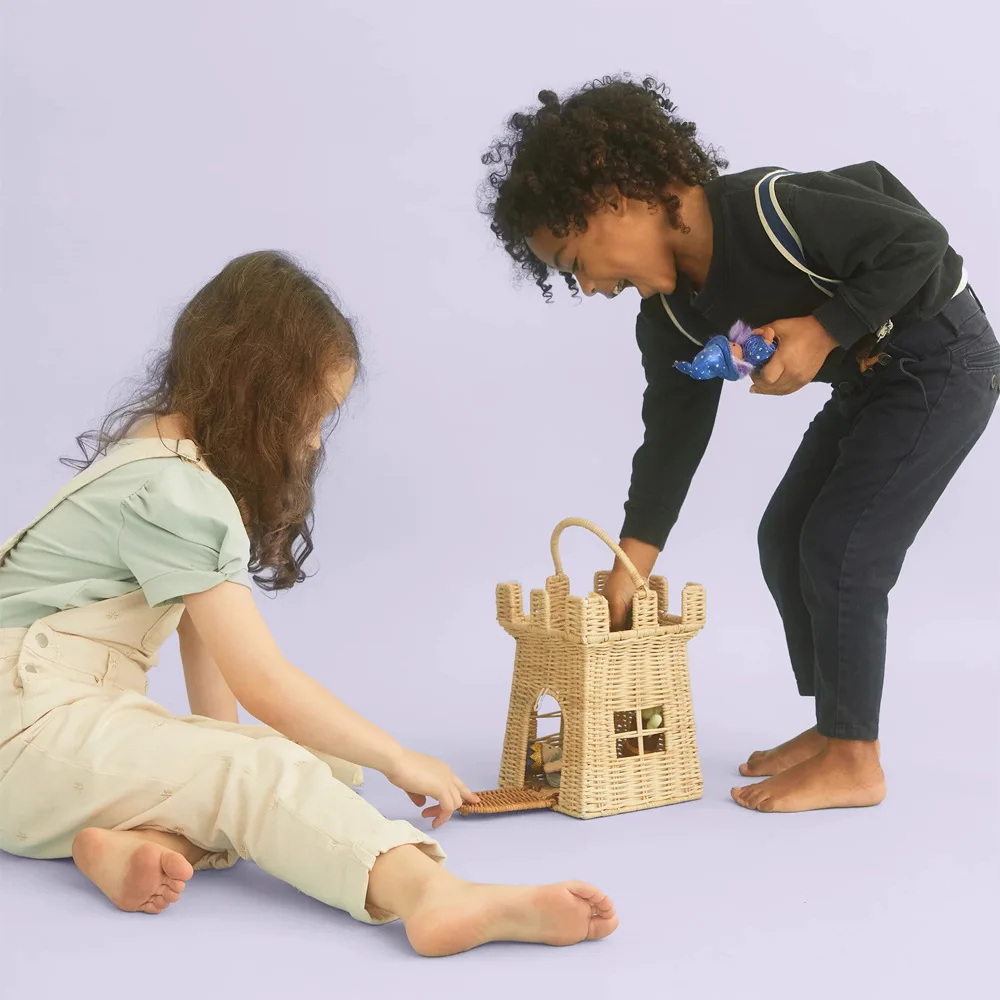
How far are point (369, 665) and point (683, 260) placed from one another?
1.17m

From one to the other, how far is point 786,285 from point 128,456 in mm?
978

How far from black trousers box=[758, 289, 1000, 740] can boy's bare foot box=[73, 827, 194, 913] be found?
1010 millimetres

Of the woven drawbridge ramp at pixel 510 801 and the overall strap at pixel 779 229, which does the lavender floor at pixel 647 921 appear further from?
the overall strap at pixel 779 229

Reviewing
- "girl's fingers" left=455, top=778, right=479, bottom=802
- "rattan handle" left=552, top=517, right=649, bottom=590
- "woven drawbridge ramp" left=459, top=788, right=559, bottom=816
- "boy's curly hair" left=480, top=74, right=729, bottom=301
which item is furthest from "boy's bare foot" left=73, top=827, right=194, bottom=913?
"boy's curly hair" left=480, top=74, right=729, bottom=301

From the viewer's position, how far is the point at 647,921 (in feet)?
4.67

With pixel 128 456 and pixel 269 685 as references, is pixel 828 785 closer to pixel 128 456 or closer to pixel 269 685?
pixel 269 685

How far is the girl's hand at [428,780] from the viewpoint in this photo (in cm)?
158

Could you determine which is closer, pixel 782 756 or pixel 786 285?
pixel 786 285

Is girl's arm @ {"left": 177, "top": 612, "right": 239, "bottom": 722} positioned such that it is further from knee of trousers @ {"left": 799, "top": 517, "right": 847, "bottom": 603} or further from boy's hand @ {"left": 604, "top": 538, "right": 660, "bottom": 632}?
knee of trousers @ {"left": 799, "top": 517, "right": 847, "bottom": 603}

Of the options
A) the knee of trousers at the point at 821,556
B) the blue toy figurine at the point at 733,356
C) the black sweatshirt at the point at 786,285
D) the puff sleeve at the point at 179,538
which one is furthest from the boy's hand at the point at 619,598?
the puff sleeve at the point at 179,538

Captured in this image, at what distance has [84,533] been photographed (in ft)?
5.47

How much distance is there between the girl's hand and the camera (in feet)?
5.19

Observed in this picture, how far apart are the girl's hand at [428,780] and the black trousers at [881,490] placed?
2.06 feet

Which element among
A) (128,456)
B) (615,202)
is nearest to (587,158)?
(615,202)
